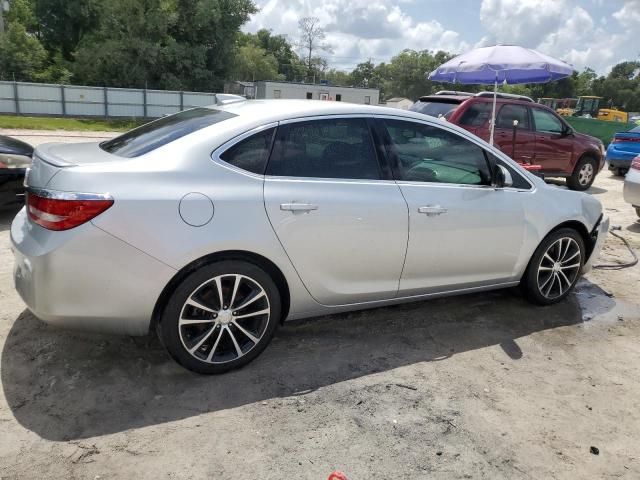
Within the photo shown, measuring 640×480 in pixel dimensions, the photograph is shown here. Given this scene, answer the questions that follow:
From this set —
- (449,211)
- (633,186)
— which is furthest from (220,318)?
(633,186)

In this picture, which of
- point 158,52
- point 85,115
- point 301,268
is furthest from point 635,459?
point 158,52

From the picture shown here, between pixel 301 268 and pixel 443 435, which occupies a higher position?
pixel 301 268

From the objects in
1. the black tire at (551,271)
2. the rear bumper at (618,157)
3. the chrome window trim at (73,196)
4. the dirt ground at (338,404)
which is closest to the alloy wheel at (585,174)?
the rear bumper at (618,157)

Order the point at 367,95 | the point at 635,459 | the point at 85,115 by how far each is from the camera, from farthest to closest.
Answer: the point at 367,95, the point at 85,115, the point at 635,459

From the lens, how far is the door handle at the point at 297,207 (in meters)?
3.17

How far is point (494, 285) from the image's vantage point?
4277mm

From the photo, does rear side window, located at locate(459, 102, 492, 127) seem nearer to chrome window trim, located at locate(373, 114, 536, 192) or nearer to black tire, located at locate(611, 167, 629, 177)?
chrome window trim, located at locate(373, 114, 536, 192)

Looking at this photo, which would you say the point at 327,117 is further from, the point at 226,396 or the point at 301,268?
the point at 226,396

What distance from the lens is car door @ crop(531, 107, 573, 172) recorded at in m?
10.1

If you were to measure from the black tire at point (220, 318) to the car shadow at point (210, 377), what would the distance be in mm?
123

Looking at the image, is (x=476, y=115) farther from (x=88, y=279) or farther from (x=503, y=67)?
(x=88, y=279)

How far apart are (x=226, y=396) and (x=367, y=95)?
47865mm

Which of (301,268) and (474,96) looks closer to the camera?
(301,268)

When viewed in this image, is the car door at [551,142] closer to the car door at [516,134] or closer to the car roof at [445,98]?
the car door at [516,134]
